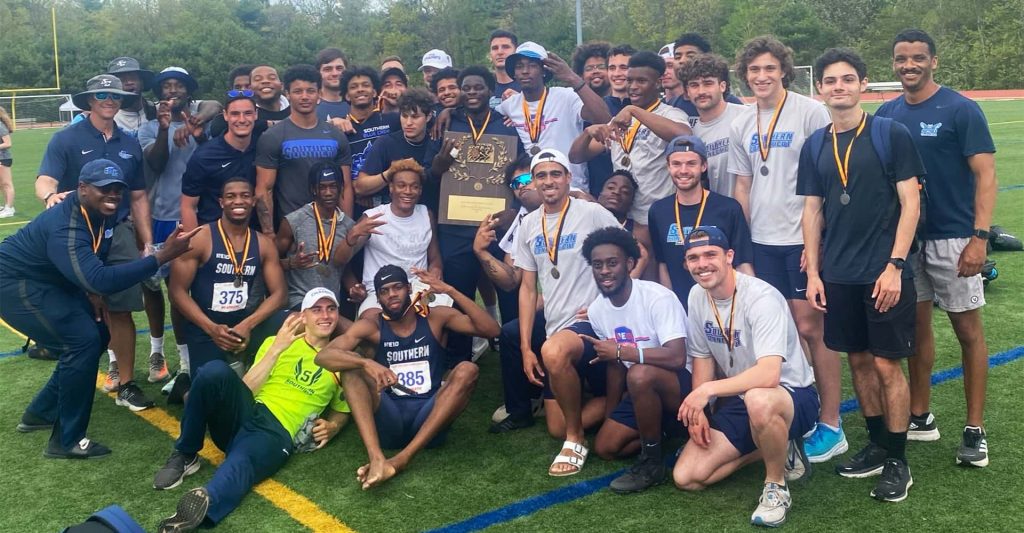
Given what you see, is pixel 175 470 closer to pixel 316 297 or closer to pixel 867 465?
pixel 316 297

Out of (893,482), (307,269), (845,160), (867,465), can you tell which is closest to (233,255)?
(307,269)

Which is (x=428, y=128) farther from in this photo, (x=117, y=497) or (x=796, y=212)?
(x=117, y=497)

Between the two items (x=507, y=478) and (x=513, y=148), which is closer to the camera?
(x=507, y=478)

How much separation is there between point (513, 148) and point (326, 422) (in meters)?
2.42

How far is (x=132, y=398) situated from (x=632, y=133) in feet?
13.6

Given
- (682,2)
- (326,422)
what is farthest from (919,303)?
(682,2)

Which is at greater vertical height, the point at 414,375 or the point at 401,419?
the point at 414,375

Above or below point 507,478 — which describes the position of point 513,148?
above

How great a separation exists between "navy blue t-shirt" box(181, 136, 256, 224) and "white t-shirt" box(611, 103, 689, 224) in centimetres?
286

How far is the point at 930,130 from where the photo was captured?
4.97 meters

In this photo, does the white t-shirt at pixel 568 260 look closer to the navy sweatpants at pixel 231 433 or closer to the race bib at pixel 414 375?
the race bib at pixel 414 375

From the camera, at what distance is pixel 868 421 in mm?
4906

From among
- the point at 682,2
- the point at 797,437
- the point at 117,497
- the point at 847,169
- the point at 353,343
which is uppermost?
the point at 682,2

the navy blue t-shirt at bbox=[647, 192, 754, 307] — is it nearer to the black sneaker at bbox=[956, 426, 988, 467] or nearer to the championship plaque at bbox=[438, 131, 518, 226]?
the championship plaque at bbox=[438, 131, 518, 226]
